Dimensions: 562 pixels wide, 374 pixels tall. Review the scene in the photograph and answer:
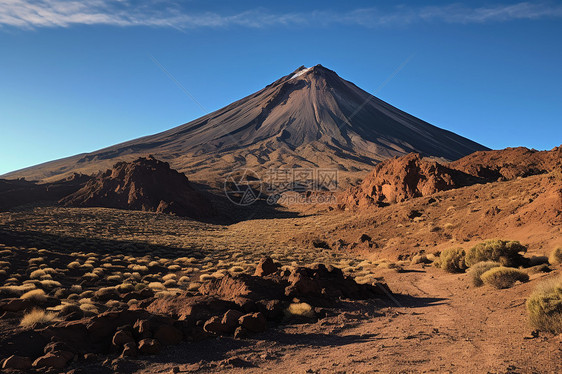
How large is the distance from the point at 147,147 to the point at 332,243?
403ft

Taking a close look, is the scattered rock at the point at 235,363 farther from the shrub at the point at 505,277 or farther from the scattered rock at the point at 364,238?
the scattered rock at the point at 364,238

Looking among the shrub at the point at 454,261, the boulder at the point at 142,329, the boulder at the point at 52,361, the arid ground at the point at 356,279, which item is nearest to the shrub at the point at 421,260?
the arid ground at the point at 356,279

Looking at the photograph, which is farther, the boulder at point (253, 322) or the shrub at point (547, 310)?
the boulder at point (253, 322)

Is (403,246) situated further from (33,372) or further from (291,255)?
(33,372)

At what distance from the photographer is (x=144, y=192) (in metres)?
48.2

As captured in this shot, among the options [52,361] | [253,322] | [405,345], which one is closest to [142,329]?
[52,361]

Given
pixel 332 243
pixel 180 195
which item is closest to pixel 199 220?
pixel 180 195

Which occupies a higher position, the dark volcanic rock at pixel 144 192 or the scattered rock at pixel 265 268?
the dark volcanic rock at pixel 144 192

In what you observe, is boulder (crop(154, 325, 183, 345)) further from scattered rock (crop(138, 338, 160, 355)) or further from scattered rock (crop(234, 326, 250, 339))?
scattered rock (crop(234, 326, 250, 339))

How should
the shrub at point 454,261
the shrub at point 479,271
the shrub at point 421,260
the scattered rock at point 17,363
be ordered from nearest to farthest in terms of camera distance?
the scattered rock at point 17,363, the shrub at point 479,271, the shrub at point 454,261, the shrub at point 421,260

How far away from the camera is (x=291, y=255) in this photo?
21.9 meters

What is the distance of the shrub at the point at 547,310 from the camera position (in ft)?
18.6

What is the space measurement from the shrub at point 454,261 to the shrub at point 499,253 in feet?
1.51

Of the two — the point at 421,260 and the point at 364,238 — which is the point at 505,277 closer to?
the point at 421,260
